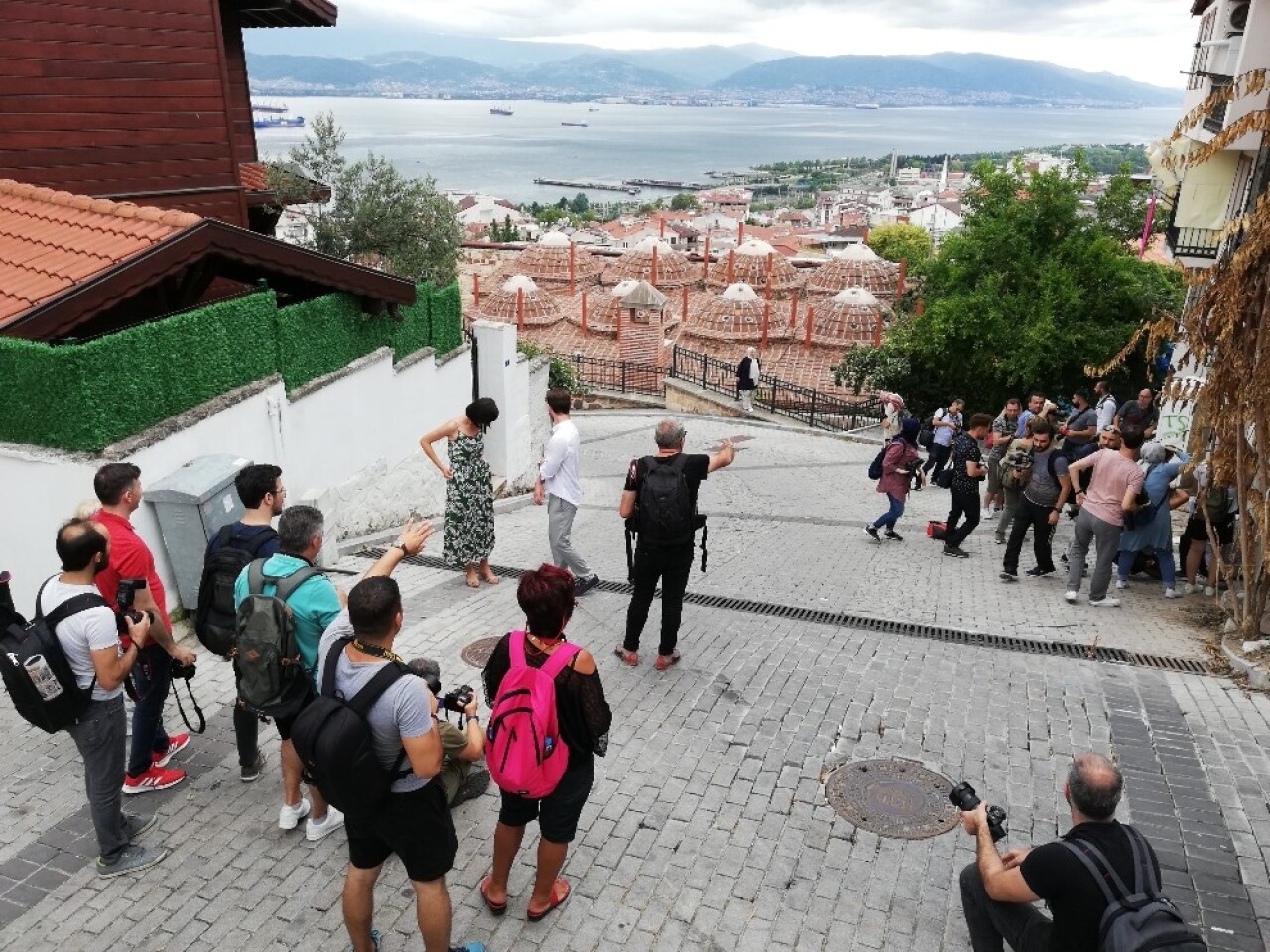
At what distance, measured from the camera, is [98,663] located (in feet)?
12.8

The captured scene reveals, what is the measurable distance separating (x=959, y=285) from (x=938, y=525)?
61.2ft

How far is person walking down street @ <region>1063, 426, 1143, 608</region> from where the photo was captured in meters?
7.77

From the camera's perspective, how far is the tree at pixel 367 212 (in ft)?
58.9

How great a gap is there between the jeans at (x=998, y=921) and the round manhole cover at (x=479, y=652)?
12.1 ft

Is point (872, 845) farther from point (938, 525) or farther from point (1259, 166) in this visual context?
point (1259, 166)

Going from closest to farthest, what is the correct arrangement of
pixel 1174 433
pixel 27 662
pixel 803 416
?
pixel 27 662 → pixel 1174 433 → pixel 803 416

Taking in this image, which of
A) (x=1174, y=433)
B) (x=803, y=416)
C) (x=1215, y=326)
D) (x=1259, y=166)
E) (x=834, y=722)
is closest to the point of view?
(x=834, y=722)

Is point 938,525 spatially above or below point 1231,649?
below

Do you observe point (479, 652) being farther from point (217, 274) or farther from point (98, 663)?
point (217, 274)

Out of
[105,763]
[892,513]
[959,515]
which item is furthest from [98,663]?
[892,513]

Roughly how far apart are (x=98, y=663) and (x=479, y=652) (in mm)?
3083

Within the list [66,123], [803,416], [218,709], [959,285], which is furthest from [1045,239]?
[218,709]

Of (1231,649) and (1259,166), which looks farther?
(1259,166)

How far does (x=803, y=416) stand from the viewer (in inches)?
1064
